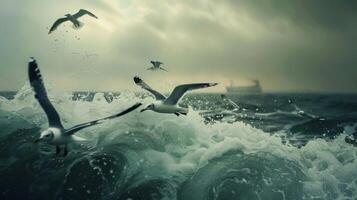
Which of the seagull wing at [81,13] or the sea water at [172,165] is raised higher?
the seagull wing at [81,13]

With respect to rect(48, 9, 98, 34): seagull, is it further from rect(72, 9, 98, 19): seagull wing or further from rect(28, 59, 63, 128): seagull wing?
rect(28, 59, 63, 128): seagull wing

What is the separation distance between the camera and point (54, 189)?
14.1 metres

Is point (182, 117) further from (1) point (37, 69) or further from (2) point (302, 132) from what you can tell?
(2) point (302, 132)

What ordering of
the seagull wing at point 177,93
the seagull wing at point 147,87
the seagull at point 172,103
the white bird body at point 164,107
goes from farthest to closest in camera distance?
the seagull wing at point 147,87
the white bird body at point 164,107
the seagull at point 172,103
the seagull wing at point 177,93

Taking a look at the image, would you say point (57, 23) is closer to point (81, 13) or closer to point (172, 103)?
point (81, 13)

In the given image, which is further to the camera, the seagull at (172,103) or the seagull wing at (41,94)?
the seagull at (172,103)

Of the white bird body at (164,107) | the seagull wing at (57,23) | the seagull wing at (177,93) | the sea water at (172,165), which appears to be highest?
the seagull wing at (57,23)

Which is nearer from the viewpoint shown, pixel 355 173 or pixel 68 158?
pixel 355 173

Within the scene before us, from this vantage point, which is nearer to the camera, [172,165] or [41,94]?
[41,94]

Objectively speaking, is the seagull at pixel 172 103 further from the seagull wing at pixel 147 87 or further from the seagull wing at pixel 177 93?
the seagull wing at pixel 147 87

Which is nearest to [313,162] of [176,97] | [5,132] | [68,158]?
[176,97]

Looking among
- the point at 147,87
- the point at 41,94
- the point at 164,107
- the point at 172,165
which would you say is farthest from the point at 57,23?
the point at 172,165

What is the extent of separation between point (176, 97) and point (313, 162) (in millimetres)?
5191

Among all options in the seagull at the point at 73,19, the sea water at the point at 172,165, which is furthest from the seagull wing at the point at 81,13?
the sea water at the point at 172,165
